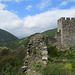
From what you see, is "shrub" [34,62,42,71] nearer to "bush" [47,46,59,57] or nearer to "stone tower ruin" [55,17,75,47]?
"bush" [47,46,59,57]

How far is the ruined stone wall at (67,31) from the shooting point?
1088cm

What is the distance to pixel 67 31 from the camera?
11.1m

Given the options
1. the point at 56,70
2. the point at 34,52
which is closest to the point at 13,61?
the point at 34,52

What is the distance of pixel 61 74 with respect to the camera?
444cm

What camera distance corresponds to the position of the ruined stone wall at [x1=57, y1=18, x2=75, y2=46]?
10.9m

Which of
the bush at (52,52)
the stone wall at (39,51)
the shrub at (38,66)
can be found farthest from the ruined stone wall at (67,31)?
the shrub at (38,66)

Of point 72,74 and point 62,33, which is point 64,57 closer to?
point 72,74

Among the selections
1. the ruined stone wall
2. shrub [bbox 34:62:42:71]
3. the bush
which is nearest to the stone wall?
shrub [bbox 34:62:42:71]

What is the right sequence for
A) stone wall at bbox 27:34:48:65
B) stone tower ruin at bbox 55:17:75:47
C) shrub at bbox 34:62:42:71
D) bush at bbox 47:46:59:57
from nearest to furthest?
shrub at bbox 34:62:42:71
stone wall at bbox 27:34:48:65
bush at bbox 47:46:59:57
stone tower ruin at bbox 55:17:75:47

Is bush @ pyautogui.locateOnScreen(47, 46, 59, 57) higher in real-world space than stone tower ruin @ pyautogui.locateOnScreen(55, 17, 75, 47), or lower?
lower

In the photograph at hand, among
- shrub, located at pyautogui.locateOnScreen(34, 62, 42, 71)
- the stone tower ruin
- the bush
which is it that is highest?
the stone tower ruin

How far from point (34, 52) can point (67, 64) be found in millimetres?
2539

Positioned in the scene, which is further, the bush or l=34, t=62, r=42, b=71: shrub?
the bush

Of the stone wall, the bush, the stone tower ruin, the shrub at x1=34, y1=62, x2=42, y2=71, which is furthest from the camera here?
the stone tower ruin
